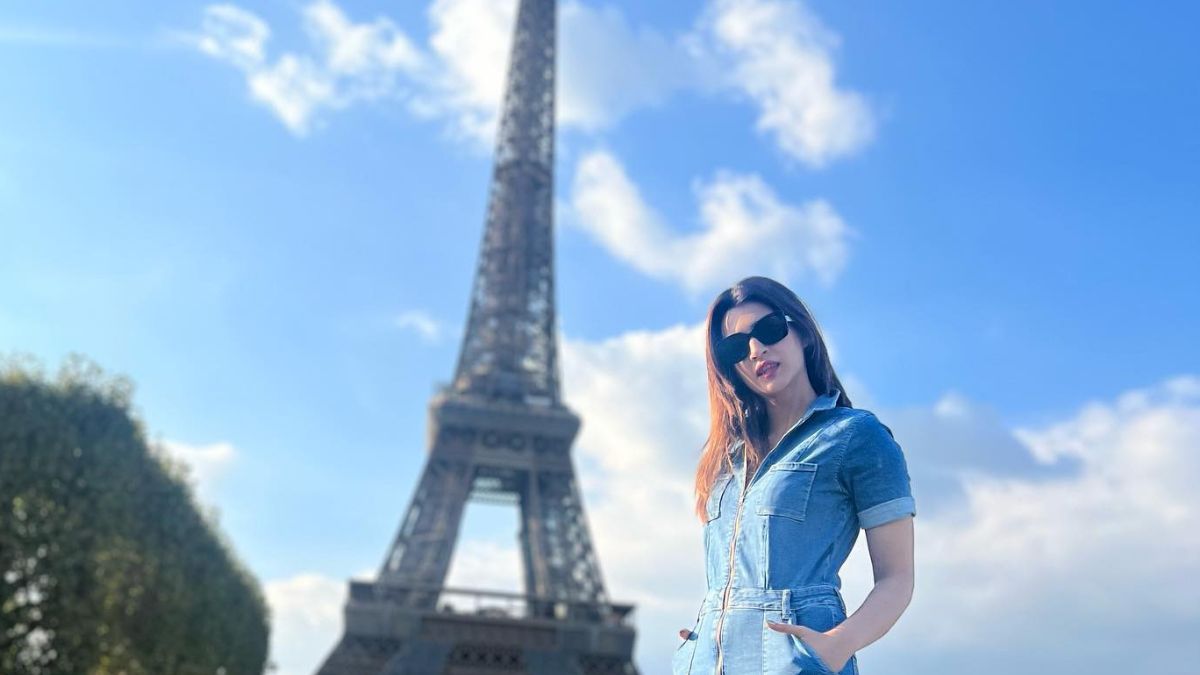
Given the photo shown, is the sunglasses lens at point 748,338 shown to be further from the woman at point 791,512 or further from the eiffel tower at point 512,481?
the eiffel tower at point 512,481

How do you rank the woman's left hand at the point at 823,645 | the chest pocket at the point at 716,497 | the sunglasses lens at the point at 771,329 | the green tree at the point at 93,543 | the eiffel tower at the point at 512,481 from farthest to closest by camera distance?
the eiffel tower at the point at 512,481
the green tree at the point at 93,543
the chest pocket at the point at 716,497
the sunglasses lens at the point at 771,329
the woman's left hand at the point at 823,645

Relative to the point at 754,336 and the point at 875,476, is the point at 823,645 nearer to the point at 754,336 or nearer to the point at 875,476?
the point at 875,476

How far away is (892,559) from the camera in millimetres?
3180

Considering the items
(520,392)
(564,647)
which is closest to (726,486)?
(564,647)

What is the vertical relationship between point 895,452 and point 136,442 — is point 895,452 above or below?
below

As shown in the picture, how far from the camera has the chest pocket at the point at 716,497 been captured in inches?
142

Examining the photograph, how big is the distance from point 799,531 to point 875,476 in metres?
0.25

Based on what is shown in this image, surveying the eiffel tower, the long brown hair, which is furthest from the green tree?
the long brown hair

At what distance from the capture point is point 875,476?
10.4ft

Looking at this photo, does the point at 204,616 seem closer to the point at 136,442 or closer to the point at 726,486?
the point at 136,442

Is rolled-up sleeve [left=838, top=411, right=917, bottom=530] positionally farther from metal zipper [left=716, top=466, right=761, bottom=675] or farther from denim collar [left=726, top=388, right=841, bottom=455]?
metal zipper [left=716, top=466, right=761, bottom=675]

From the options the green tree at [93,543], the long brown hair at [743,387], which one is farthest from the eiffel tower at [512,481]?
the long brown hair at [743,387]

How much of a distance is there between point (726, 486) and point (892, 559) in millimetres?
595

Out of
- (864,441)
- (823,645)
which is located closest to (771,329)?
(864,441)
